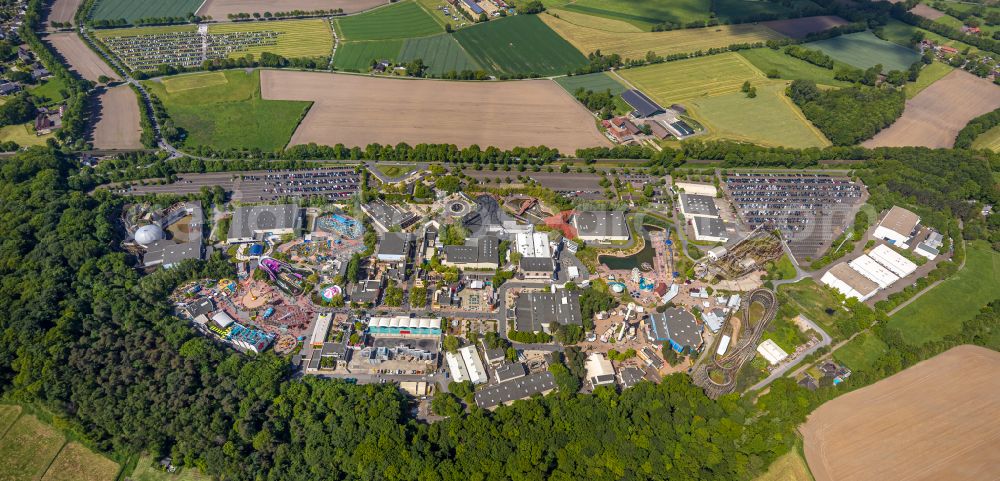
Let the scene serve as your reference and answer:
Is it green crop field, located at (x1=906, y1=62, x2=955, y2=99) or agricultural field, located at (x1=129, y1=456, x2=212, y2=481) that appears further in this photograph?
green crop field, located at (x1=906, y1=62, x2=955, y2=99)

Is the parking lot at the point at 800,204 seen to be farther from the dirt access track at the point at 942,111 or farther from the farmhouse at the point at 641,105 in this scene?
the farmhouse at the point at 641,105

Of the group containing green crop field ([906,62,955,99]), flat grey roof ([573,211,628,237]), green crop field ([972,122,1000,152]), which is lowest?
green crop field ([972,122,1000,152])

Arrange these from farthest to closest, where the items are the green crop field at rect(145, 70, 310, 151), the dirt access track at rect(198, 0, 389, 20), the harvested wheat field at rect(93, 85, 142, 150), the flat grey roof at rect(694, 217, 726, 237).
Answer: the dirt access track at rect(198, 0, 389, 20), the green crop field at rect(145, 70, 310, 151), the harvested wheat field at rect(93, 85, 142, 150), the flat grey roof at rect(694, 217, 726, 237)

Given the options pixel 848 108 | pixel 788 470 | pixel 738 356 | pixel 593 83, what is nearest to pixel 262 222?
pixel 738 356

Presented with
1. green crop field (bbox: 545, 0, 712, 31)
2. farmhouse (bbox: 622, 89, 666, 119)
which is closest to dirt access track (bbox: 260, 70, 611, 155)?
farmhouse (bbox: 622, 89, 666, 119)

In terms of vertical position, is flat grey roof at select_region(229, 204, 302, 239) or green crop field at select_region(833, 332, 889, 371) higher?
flat grey roof at select_region(229, 204, 302, 239)

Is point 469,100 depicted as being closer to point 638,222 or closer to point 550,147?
point 550,147

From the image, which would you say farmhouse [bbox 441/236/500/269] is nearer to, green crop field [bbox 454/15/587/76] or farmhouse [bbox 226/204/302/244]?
farmhouse [bbox 226/204/302/244]

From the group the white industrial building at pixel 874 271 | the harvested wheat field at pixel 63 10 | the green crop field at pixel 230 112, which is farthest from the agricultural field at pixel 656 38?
the harvested wheat field at pixel 63 10
